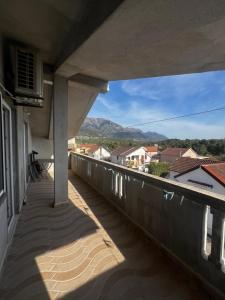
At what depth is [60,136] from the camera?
13.2 ft

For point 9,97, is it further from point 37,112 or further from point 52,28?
point 37,112

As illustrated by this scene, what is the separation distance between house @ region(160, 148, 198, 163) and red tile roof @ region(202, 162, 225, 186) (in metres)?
8.46

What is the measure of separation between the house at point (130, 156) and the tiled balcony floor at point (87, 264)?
55.2 ft

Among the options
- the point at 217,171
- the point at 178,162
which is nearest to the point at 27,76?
the point at 217,171

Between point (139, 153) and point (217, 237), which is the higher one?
point (217, 237)

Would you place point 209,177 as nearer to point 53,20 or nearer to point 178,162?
point 178,162

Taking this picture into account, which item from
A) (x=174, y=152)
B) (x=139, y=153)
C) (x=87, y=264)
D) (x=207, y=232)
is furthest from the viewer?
(x=139, y=153)

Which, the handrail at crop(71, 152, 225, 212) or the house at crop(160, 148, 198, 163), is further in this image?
the house at crop(160, 148, 198, 163)

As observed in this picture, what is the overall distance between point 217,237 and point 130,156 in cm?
2223

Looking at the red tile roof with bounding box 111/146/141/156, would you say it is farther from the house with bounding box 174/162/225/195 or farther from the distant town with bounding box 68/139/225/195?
the house with bounding box 174/162/225/195

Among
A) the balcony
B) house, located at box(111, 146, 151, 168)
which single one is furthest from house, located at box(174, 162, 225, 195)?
house, located at box(111, 146, 151, 168)

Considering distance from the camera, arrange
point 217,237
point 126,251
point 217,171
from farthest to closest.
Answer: point 217,171 < point 126,251 < point 217,237

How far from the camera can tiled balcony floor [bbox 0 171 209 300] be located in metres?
1.77

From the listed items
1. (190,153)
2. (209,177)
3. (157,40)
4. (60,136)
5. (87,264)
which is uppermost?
(157,40)
